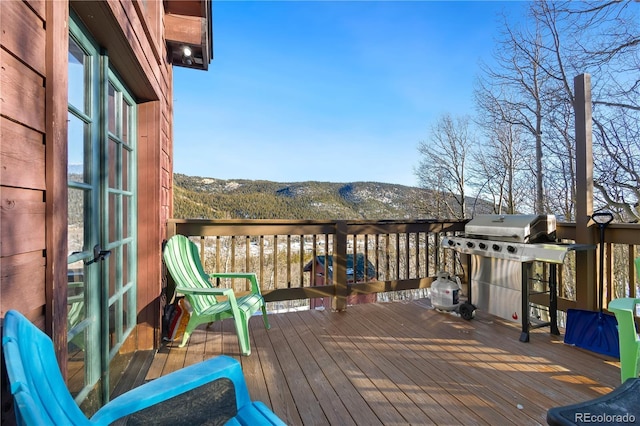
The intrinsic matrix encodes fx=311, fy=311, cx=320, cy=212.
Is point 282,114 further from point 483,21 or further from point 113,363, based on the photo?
point 113,363

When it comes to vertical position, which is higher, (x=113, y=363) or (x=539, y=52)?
(x=539, y=52)

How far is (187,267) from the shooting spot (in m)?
2.91

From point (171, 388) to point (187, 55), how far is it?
3.30 meters

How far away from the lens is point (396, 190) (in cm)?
1485

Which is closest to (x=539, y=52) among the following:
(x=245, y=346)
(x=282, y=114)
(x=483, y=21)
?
(x=483, y=21)

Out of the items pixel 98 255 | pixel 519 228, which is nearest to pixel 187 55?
pixel 98 255

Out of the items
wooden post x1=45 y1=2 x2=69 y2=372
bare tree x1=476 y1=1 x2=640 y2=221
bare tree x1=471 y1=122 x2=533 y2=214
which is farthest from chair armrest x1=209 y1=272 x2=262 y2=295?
bare tree x1=471 y1=122 x2=533 y2=214

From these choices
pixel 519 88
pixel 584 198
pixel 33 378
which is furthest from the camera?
pixel 519 88

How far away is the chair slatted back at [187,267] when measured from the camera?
2.66 metres

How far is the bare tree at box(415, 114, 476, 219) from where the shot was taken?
12.5 metres

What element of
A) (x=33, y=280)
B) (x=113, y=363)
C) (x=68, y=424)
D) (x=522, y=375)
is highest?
(x=33, y=280)

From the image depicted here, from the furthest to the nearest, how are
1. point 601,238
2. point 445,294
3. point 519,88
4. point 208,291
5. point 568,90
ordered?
point 519,88 → point 568,90 → point 445,294 → point 601,238 → point 208,291

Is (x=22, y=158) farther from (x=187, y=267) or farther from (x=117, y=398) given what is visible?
(x=187, y=267)

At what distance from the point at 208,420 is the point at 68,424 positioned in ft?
1.52
